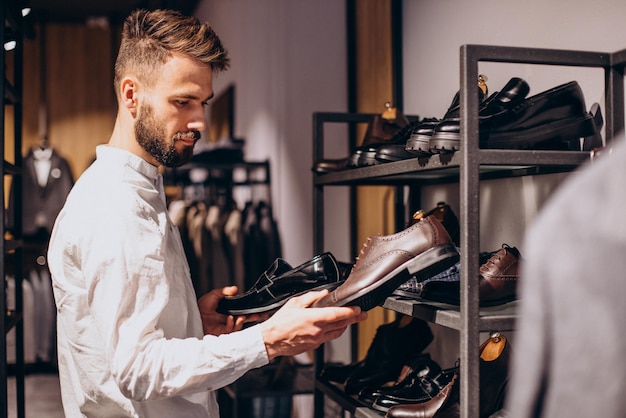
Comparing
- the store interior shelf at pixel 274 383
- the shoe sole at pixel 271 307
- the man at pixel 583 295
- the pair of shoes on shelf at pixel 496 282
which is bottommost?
the store interior shelf at pixel 274 383

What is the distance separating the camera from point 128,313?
135 centimetres

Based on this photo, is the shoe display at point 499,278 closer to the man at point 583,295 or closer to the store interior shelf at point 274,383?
the man at point 583,295

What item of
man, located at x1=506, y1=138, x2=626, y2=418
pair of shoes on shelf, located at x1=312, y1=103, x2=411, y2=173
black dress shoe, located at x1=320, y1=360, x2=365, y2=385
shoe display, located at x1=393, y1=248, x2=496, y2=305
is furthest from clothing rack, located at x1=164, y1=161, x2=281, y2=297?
man, located at x1=506, y1=138, x2=626, y2=418

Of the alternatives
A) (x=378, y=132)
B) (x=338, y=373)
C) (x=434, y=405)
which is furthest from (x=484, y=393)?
(x=378, y=132)

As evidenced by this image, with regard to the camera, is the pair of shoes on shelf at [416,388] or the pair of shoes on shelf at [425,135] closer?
the pair of shoes on shelf at [425,135]

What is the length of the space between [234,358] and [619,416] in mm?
1072

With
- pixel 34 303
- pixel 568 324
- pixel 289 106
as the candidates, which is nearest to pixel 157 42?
pixel 568 324

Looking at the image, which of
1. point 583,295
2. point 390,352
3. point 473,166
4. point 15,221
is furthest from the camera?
point 15,221

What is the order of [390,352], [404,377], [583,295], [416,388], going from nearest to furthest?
[583,295] < [416,388] < [404,377] < [390,352]

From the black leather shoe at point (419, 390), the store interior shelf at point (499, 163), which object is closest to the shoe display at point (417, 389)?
the black leather shoe at point (419, 390)

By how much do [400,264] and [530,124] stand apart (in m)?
0.39

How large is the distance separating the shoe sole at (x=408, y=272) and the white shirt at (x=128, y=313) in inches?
8.8

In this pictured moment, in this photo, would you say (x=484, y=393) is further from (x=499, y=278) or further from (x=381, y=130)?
(x=381, y=130)

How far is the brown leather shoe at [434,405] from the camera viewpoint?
1.57 meters
